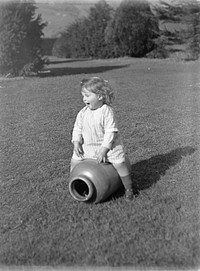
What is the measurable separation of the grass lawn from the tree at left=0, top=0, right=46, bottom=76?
866 centimetres

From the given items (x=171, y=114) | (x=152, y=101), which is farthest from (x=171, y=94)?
(x=171, y=114)

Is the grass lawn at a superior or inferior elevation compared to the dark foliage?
superior

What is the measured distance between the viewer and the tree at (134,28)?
3130 centimetres

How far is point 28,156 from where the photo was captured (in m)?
5.54

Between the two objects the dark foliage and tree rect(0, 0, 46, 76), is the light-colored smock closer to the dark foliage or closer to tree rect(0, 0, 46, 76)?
tree rect(0, 0, 46, 76)

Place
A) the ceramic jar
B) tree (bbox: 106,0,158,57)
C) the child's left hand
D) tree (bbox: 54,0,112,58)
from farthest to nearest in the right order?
1. tree (bbox: 54,0,112,58)
2. tree (bbox: 106,0,158,57)
3. the child's left hand
4. the ceramic jar

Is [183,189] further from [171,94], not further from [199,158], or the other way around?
[171,94]

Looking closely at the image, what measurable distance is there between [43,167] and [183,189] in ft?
6.11

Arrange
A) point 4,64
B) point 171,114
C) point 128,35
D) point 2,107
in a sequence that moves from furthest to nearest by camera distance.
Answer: point 128,35 < point 4,64 < point 2,107 < point 171,114

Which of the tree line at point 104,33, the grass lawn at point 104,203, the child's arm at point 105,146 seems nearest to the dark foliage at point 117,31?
the tree line at point 104,33

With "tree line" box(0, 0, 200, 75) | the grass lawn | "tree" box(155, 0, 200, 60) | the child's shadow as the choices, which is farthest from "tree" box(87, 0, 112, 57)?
the child's shadow

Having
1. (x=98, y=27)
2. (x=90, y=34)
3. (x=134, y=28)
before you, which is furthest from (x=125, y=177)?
(x=90, y=34)

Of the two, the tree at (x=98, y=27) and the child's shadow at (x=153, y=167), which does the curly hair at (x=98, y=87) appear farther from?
the tree at (x=98, y=27)

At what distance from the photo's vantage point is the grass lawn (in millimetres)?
3062
